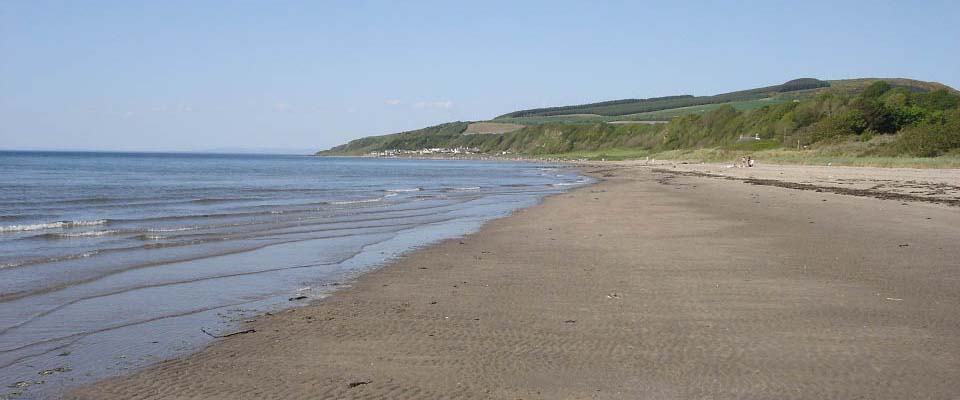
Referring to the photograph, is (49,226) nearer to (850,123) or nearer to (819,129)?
(850,123)

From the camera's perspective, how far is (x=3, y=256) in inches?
478

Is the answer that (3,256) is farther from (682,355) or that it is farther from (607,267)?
(682,355)

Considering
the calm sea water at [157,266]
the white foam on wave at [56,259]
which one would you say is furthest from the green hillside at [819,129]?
the white foam on wave at [56,259]

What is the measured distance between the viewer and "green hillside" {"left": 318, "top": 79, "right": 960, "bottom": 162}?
55125 millimetres

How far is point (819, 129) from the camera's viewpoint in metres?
73.6

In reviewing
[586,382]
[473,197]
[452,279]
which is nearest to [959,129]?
[473,197]

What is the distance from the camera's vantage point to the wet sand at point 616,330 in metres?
5.06

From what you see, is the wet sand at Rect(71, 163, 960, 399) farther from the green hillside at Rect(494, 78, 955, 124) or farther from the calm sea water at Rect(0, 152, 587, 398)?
the green hillside at Rect(494, 78, 955, 124)

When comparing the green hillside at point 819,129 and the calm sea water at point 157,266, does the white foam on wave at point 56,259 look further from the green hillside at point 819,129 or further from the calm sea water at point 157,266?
the green hillside at point 819,129

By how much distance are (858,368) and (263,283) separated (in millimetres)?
7074

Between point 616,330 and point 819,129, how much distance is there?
75034 mm

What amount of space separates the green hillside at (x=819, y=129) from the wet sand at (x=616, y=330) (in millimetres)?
45534

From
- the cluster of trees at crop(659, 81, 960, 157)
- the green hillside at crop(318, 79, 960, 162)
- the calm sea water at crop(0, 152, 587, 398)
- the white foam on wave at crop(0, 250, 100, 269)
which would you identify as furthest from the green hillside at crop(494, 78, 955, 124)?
the white foam on wave at crop(0, 250, 100, 269)

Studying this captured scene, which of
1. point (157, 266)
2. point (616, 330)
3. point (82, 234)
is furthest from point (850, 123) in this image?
point (616, 330)
